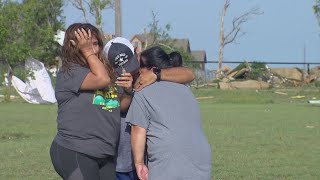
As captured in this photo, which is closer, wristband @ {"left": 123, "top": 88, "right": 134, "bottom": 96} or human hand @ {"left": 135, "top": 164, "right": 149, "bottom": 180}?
human hand @ {"left": 135, "top": 164, "right": 149, "bottom": 180}

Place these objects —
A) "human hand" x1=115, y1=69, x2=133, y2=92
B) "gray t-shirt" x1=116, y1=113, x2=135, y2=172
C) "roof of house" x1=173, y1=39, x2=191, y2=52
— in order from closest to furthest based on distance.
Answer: "human hand" x1=115, y1=69, x2=133, y2=92
"gray t-shirt" x1=116, y1=113, x2=135, y2=172
"roof of house" x1=173, y1=39, x2=191, y2=52

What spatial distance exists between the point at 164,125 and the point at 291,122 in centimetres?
1568

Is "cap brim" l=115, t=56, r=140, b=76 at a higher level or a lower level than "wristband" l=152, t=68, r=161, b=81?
higher

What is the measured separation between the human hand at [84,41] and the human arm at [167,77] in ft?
1.18

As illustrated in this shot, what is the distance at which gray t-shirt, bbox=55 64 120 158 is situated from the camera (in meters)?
4.13

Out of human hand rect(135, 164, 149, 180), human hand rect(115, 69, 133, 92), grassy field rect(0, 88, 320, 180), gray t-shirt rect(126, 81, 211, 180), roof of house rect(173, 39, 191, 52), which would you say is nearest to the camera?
gray t-shirt rect(126, 81, 211, 180)

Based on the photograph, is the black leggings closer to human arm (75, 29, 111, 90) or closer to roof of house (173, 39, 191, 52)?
human arm (75, 29, 111, 90)

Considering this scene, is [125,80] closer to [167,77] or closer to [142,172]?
[167,77]

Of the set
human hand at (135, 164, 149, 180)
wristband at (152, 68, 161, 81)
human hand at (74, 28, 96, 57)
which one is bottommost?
human hand at (135, 164, 149, 180)

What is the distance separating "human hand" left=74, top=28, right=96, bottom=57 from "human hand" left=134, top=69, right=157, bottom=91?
353 millimetres

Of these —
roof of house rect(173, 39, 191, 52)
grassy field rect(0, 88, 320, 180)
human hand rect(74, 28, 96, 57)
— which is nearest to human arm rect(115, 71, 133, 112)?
human hand rect(74, 28, 96, 57)

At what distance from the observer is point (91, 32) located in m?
4.17

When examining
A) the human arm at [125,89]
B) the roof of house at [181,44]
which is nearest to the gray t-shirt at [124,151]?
the human arm at [125,89]

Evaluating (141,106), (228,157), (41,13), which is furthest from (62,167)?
(41,13)
